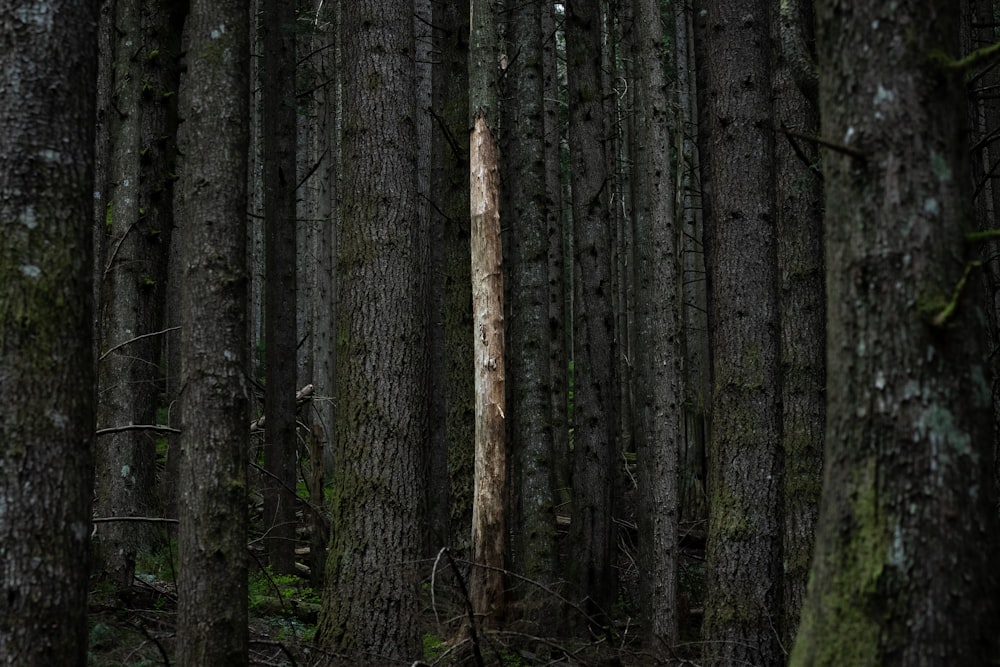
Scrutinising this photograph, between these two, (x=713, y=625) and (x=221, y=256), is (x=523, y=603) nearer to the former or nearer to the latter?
(x=713, y=625)

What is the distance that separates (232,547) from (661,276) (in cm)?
580

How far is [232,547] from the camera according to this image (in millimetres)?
5438

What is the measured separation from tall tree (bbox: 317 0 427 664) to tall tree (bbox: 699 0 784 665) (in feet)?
7.71

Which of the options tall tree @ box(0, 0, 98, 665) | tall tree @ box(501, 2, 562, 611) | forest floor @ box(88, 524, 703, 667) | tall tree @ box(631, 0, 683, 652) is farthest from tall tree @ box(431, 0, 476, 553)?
tall tree @ box(0, 0, 98, 665)

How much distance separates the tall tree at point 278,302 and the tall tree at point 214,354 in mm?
5754

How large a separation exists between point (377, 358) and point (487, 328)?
113cm

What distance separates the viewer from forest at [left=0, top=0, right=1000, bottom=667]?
3.00 metres

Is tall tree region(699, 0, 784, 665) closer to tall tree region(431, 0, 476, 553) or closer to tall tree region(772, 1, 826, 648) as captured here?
tall tree region(772, 1, 826, 648)

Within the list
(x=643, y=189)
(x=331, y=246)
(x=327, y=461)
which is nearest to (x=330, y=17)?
(x=331, y=246)

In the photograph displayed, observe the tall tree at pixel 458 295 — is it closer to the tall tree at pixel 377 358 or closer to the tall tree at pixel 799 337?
the tall tree at pixel 377 358

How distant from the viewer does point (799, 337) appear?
22.3ft

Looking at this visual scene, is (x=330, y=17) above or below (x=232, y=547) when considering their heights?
above

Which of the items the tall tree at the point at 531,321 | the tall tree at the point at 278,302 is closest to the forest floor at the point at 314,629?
→ the tall tree at the point at 531,321

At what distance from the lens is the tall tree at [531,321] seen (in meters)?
9.29
